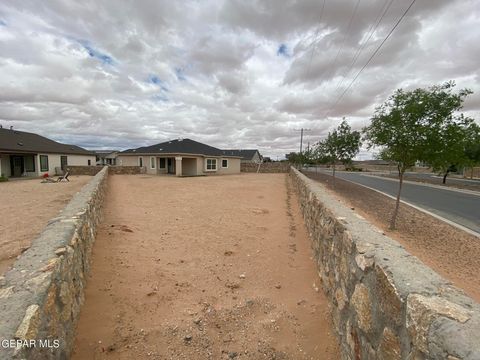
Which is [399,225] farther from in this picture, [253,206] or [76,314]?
[76,314]

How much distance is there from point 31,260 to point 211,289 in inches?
85.9

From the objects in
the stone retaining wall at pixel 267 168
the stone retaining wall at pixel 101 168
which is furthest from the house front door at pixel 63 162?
the stone retaining wall at pixel 267 168

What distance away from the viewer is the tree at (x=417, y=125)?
298 inches

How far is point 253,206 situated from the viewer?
9.45 metres

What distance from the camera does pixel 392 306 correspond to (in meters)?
1.68

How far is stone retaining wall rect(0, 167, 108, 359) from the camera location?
1.54 meters

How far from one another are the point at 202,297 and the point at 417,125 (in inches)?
326

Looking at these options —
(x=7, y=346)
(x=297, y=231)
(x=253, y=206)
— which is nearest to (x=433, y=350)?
(x=7, y=346)

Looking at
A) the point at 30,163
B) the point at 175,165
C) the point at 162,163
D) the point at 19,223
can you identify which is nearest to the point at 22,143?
the point at 30,163

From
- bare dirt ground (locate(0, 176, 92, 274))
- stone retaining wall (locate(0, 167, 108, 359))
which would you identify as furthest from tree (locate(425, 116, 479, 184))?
bare dirt ground (locate(0, 176, 92, 274))

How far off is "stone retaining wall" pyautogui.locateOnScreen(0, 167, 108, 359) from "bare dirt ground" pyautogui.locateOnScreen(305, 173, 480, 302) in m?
5.65

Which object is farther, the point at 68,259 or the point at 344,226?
the point at 344,226

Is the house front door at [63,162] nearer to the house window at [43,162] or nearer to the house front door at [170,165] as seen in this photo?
the house window at [43,162]

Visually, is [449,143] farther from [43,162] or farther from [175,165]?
[43,162]
